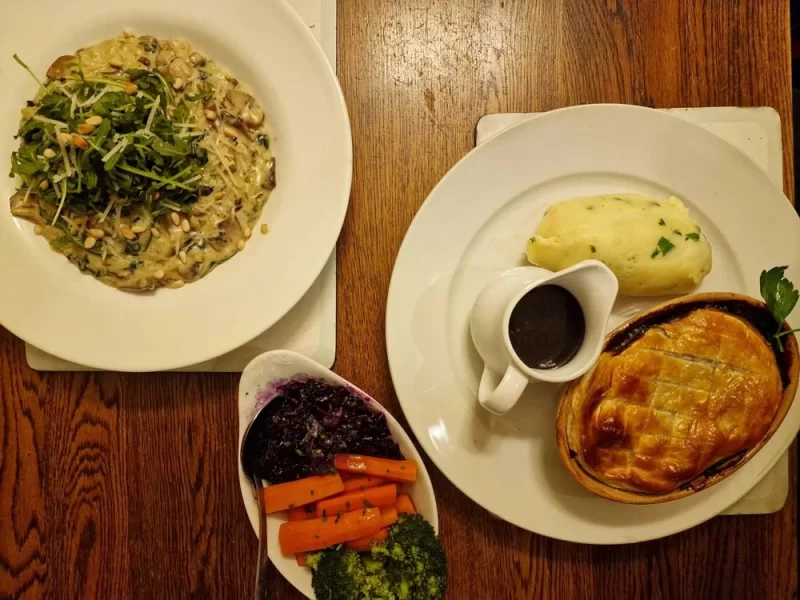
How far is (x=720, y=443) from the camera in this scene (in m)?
1.75

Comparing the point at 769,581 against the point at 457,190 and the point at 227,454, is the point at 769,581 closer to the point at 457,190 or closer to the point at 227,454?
the point at 457,190

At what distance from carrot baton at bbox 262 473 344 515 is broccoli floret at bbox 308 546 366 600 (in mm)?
176

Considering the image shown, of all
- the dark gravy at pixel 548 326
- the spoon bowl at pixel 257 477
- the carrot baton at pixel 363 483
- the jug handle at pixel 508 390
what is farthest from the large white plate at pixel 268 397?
the dark gravy at pixel 548 326

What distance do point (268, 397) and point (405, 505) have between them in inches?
22.4

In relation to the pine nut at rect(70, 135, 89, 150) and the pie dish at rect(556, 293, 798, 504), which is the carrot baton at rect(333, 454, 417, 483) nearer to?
the pie dish at rect(556, 293, 798, 504)

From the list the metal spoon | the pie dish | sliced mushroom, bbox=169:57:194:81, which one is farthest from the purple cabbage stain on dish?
sliced mushroom, bbox=169:57:194:81

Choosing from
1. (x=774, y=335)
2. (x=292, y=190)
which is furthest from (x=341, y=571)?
(x=774, y=335)

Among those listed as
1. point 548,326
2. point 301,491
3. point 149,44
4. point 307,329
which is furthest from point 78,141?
point 548,326

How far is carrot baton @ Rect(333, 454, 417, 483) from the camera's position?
1.84 meters

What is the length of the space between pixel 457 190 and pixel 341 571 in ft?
4.10

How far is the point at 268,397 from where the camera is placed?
189cm

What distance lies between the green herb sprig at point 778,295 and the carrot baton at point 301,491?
1431 mm

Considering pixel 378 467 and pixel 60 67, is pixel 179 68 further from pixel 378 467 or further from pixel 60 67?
pixel 378 467

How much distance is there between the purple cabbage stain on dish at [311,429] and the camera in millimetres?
Answer: 1870
